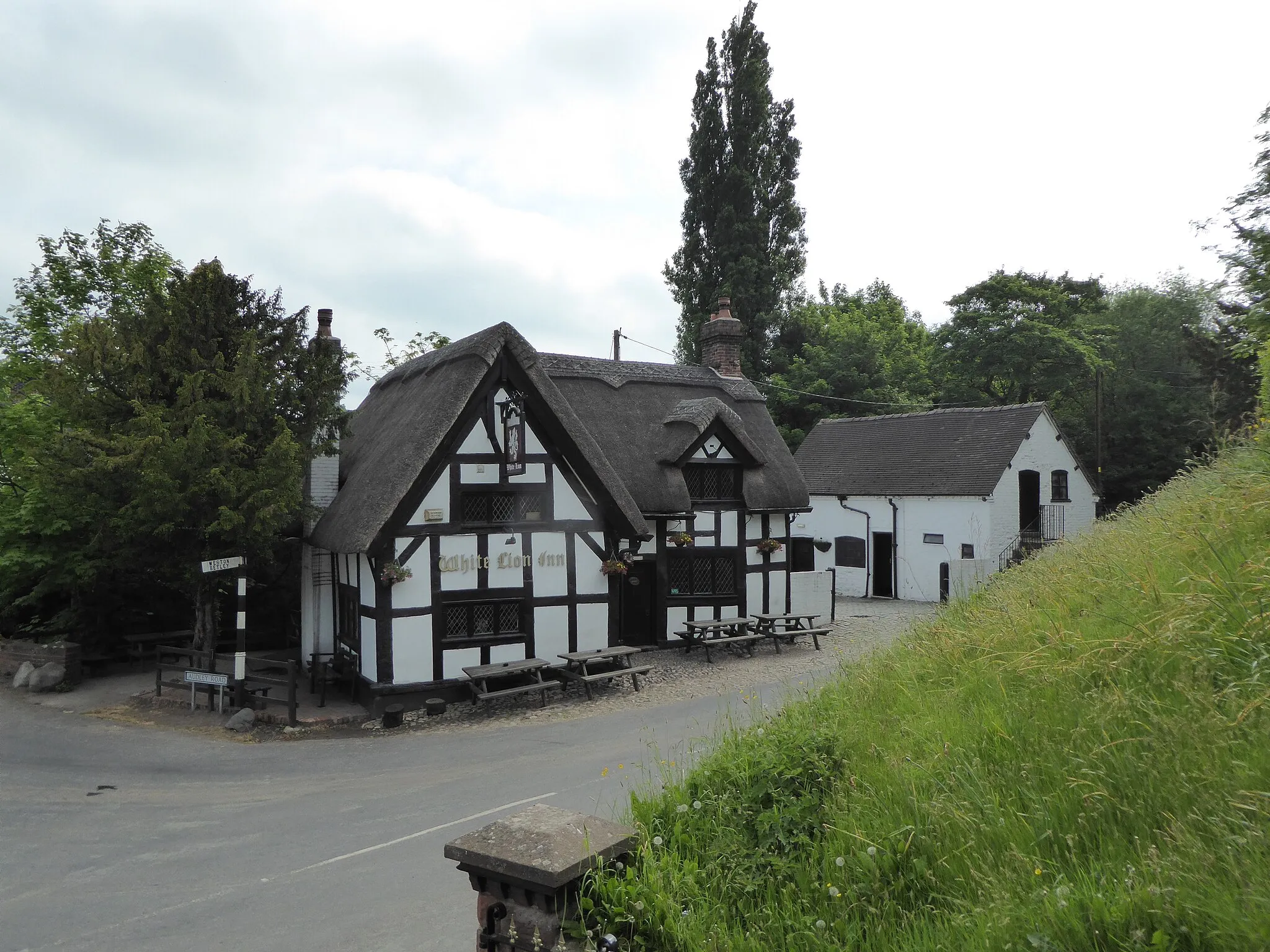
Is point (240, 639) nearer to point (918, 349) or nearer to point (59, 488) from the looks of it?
point (59, 488)

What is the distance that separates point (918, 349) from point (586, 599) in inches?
1398

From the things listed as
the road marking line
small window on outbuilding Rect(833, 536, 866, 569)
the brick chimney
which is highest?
the brick chimney

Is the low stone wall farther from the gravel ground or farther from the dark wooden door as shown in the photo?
the dark wooden door

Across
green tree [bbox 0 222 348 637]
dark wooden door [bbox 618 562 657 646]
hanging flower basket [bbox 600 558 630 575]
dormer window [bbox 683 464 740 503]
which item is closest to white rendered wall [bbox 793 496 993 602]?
dormer window [bbox 683 464 740 503]

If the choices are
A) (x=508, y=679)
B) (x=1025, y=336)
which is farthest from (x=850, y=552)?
(x=508, y=679)

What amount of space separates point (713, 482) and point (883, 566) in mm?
10490

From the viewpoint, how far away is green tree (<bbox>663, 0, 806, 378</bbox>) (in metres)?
34.5

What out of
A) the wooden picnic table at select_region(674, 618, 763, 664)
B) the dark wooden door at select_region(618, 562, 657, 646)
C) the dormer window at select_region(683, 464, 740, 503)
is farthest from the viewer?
the dormer window at select_region(683, 464, 740, 503)

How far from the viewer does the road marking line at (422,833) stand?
6660mm

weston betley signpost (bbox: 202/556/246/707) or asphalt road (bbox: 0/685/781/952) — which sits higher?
weston betley signpost (bbox: 202/556/246/707)

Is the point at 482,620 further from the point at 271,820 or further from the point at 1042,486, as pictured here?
the point at 1042,486

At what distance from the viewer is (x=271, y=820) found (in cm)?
782

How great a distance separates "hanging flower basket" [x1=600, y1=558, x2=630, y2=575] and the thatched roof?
2.00 ft

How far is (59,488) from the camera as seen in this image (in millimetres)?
11508
